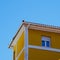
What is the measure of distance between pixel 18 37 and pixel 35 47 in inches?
121

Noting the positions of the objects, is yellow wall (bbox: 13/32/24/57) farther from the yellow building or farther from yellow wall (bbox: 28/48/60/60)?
yellow wall (bbox: 28/48/60/60)

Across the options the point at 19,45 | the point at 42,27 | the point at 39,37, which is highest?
the point at 42,27

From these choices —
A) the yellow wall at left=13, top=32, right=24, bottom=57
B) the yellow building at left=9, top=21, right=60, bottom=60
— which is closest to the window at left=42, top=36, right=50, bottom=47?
the yellow building at left=9, top=21, right=60, bottom=60

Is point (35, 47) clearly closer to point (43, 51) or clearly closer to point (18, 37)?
point (43, 51)

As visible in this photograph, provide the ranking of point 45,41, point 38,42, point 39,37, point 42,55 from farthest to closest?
point 45,41, point 39,37, point 38,42, point 42,55

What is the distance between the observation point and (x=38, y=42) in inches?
1276

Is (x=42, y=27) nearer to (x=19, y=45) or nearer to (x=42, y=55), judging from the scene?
(x=42, y=55)

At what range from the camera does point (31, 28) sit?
32.6 m

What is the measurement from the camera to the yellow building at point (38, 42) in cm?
3180

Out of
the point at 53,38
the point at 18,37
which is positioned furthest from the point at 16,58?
the point at 53,38

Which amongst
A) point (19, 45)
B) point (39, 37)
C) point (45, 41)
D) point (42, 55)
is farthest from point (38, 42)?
point (19, 45)

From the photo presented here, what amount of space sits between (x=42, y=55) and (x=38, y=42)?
4.58 ft

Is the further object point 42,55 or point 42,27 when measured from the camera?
point 42,27

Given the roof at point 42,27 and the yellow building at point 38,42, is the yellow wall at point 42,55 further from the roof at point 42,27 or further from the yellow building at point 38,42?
the roof at point 42,27
